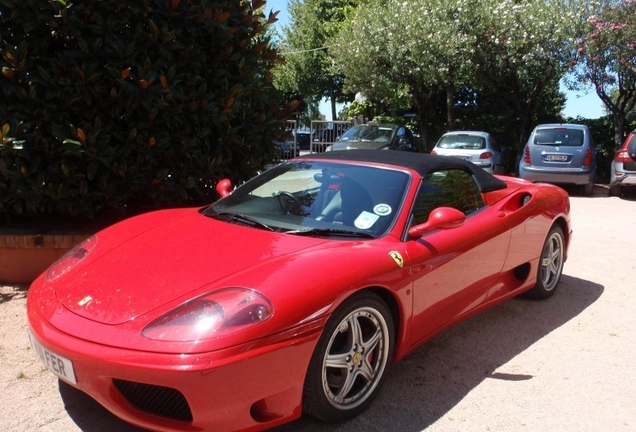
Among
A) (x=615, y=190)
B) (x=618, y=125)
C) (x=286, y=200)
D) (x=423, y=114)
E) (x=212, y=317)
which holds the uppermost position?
(x=286, y=200)

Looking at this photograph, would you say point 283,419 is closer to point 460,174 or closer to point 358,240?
point 358,240

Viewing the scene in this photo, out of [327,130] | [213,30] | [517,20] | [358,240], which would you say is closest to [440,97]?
[327,130]

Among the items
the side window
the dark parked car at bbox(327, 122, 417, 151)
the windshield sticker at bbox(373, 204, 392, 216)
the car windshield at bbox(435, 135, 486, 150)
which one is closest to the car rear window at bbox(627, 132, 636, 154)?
the car windshield at bbox(435, 135, 486, 150)

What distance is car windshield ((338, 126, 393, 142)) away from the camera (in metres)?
16.2

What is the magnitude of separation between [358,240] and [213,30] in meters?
3.18

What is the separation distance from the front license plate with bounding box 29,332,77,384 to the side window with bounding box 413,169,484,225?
2.03 meters

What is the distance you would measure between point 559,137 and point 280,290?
488 inches

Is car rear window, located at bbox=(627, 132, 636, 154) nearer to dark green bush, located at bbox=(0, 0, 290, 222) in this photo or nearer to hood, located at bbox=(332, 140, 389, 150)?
hood, located at bbox=(332, 140, 389, 150)

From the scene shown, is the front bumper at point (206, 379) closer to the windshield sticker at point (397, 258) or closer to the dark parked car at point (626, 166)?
the windshield sticker at point (397, 258)

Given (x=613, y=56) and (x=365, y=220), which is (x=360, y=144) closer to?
(x=613, y=56)

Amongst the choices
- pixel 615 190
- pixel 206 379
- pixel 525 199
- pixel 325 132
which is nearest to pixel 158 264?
pixel 206 379

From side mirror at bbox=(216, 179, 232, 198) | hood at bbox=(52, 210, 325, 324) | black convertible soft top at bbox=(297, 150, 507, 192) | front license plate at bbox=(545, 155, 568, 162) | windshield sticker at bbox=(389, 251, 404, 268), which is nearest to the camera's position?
hood at bbox=(52, 210, 325, 324)

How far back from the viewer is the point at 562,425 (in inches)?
123

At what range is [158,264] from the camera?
311cm
